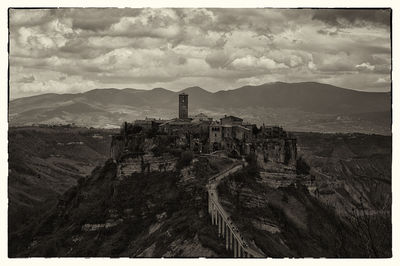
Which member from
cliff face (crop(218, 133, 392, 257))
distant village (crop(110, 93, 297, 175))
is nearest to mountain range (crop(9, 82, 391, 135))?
distant village (crop(110, 93, 297, 175))

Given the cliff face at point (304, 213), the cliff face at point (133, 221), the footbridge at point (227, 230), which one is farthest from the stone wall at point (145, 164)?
the footbridge at point (227, 230)

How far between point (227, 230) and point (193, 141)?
6384mm

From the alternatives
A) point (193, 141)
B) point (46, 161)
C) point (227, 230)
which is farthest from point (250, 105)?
point (46, 161)

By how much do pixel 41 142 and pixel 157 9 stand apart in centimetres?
2791

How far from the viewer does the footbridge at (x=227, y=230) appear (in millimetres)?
24188

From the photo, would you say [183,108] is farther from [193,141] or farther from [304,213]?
[304,213]

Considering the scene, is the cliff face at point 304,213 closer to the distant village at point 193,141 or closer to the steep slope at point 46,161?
the distant village at point 193,141

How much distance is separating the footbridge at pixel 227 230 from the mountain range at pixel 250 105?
582 centimetres

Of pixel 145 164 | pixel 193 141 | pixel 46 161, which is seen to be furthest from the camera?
pixel 46 161

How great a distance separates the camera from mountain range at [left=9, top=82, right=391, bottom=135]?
100.0ft

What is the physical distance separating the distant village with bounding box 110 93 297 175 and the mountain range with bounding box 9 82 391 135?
720 millimetres

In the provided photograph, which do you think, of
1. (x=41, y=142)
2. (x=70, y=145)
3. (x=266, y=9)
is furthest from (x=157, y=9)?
(x=70, y=145)

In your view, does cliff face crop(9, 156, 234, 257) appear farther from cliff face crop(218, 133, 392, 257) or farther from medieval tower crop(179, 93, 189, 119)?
medieval tower crop(179, 93, 189, 119)

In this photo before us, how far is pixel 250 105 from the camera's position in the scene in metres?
33.8
